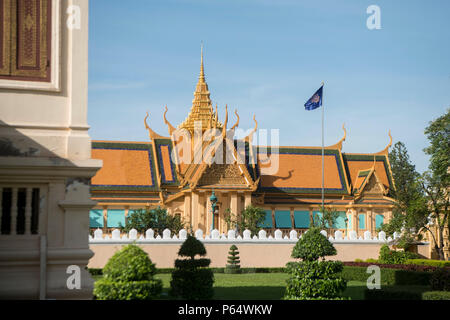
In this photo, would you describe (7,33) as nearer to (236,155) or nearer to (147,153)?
(236,155)

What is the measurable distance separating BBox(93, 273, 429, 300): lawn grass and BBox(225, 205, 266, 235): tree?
35.2 ft

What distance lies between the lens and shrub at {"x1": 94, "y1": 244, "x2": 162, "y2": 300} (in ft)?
42.1

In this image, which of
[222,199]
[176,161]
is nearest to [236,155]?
[222,199]

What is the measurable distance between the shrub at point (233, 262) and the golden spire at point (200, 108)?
15.8 meters

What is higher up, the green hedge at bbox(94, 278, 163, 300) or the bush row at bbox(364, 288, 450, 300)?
the green hedge at bbox(94, 278, 163, 300)

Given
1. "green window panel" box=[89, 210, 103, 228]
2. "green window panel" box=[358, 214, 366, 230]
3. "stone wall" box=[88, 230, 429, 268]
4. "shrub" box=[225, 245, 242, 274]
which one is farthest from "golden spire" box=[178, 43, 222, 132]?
"shrub" box=[225, 245, 242, 274]

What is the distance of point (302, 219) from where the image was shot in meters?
43.3

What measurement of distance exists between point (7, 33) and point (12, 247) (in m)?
4.12

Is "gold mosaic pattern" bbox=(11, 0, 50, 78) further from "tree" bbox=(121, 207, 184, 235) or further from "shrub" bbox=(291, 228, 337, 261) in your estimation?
"tree" bbox=(121, 207, 184, 235)

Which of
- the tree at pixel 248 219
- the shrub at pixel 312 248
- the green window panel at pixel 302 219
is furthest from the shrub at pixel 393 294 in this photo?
the green window panel at pixel 302 219

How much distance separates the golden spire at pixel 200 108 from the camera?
45.2 metres

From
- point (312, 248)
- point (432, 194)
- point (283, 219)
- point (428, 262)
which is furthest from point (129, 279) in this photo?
point (283, 219)

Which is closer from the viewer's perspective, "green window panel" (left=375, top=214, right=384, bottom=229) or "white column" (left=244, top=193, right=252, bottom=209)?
"white column" (left=244, top=193, right=252, bottom=209)

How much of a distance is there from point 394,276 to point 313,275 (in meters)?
8.88
